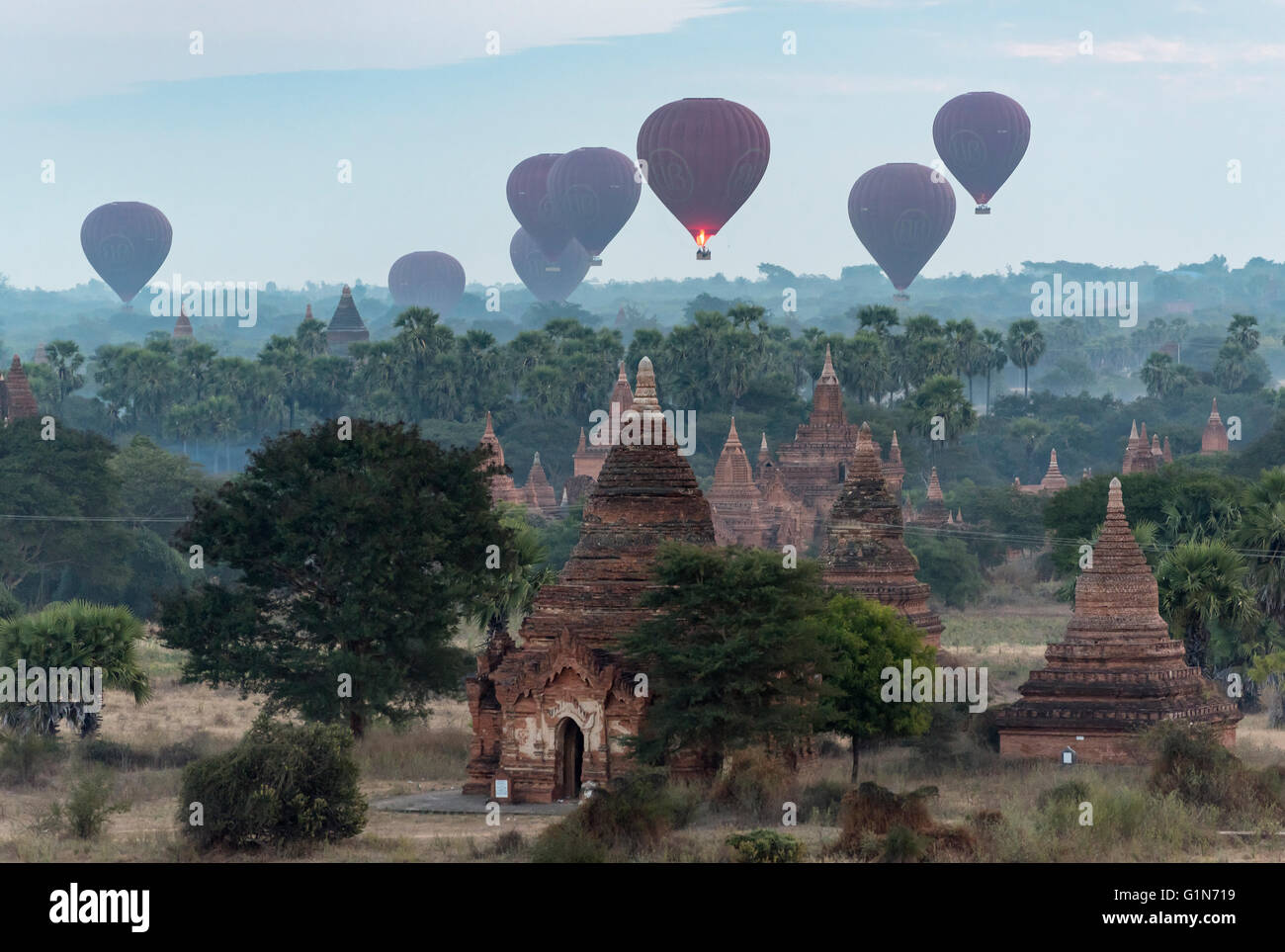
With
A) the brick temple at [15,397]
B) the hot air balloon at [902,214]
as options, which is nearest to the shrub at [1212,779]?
the brick temple at [15,397]

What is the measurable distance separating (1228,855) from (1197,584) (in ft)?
64.3

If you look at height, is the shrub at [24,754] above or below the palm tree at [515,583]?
below

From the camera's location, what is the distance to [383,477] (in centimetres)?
4838

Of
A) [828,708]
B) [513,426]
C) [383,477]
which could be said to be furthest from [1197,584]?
[513,426]

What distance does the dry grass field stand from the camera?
35.1m

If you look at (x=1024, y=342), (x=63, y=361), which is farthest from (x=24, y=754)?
(x=1024, y=342)

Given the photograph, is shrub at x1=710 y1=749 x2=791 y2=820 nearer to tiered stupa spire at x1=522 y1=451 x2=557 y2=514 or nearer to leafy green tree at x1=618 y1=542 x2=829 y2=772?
leafy green tree at x1=618 y1=542 x2=829 y2=772

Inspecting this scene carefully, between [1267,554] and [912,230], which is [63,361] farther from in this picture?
[1267,554]

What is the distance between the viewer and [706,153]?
13900 centimetres

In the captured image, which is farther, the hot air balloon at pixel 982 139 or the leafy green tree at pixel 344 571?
the hot air balloon at pixel 982 139

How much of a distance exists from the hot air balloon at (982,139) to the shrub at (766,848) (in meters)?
135

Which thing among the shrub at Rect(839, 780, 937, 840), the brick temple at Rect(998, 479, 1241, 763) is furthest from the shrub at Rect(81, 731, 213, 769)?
the shrub at Rect(839, 780, 937, 840)

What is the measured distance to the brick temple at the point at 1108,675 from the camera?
45.6 meters

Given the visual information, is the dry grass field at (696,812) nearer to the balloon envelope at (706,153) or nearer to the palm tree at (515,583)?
the palm tree at (515,583)
